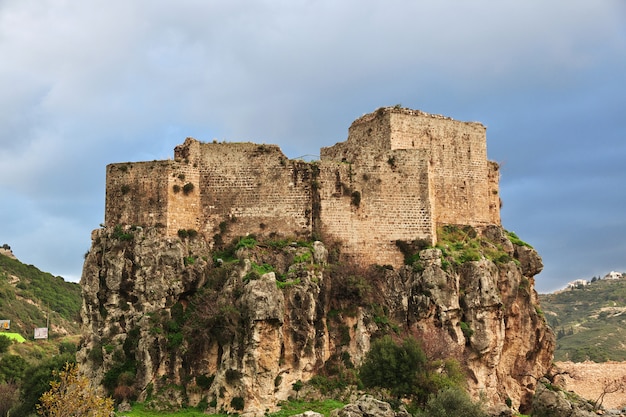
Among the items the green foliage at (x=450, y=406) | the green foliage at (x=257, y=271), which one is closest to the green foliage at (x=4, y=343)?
the green foliage at (x=257, y=271)

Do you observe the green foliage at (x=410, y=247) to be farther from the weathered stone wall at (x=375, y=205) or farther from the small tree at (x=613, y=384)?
the small tree at (x=613, y=384)

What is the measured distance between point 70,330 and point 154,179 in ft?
214

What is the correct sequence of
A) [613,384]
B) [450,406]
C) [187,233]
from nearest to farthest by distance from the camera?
[450,406], [187,233], [613,384]

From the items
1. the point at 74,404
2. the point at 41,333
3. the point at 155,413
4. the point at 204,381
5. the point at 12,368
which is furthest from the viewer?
the point at 41,333

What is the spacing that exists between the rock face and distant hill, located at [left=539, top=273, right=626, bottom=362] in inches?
2378

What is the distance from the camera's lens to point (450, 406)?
104ft

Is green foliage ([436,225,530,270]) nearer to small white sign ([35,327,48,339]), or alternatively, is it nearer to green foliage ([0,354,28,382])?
green foliage ([0,354,28,382])

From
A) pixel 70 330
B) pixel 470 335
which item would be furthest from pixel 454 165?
pixel 70 330

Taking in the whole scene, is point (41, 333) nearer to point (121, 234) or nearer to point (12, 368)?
point (12, 368)

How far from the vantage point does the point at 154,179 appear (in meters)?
39.4

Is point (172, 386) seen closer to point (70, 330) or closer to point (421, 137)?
point (421, 137)

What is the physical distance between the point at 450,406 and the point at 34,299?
8407 cm

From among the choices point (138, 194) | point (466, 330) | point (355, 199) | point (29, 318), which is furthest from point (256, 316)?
point (29, 318)

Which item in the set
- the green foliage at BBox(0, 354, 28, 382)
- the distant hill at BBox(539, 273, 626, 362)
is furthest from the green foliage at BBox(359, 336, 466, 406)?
the distant hill at BBox(539, 273, 626, 362)
